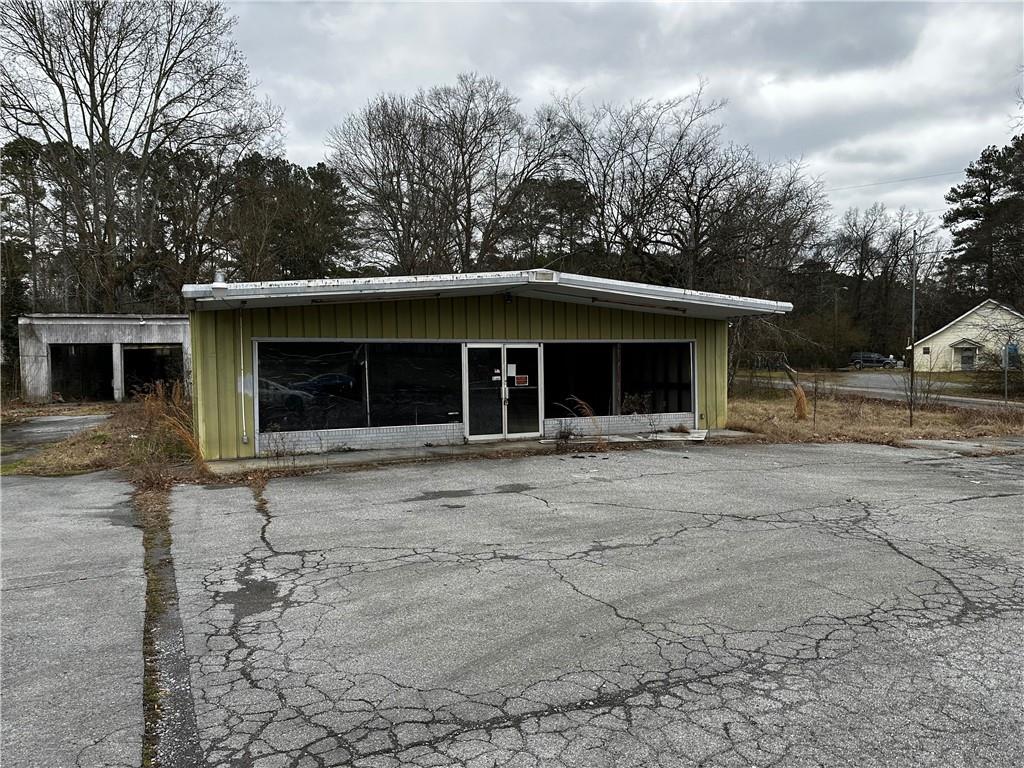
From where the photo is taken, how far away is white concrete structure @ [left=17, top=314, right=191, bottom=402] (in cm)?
2358

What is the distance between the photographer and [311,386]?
459 inches

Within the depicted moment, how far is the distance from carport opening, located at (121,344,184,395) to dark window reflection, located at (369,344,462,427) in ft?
56.6

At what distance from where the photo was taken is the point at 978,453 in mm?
12211

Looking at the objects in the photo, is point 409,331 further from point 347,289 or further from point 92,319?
point 92,319

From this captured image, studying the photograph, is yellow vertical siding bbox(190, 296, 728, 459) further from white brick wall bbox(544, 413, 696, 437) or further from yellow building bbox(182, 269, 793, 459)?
white brick wall bbox(544, 413, 696, 437)

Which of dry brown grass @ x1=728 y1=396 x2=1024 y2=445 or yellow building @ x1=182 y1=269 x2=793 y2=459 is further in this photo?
dry brown grass @ x1=728 y1=396 x2=1024 y2=445

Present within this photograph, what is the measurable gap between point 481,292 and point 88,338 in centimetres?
1871

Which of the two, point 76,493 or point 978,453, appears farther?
point 978,453

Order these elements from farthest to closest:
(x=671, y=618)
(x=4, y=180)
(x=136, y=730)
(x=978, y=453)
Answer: (x=4, y=180), (x=978, y=453), (x=671, y=618), (x=136, y=730)

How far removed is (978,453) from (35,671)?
45.6 feet

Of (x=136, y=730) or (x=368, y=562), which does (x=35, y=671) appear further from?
(x=368, y=562)

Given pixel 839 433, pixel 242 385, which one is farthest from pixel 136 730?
pixel 839 433

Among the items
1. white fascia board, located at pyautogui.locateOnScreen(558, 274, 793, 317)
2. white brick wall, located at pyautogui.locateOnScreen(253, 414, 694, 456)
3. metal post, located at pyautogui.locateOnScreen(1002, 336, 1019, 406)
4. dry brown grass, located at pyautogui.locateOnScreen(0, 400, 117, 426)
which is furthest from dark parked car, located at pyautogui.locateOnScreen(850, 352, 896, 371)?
dry brown grass, located at pyautogui.locateOnScreen(0, 400, 117, 426)

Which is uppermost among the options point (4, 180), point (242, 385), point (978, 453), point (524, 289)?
point (4, 180)
